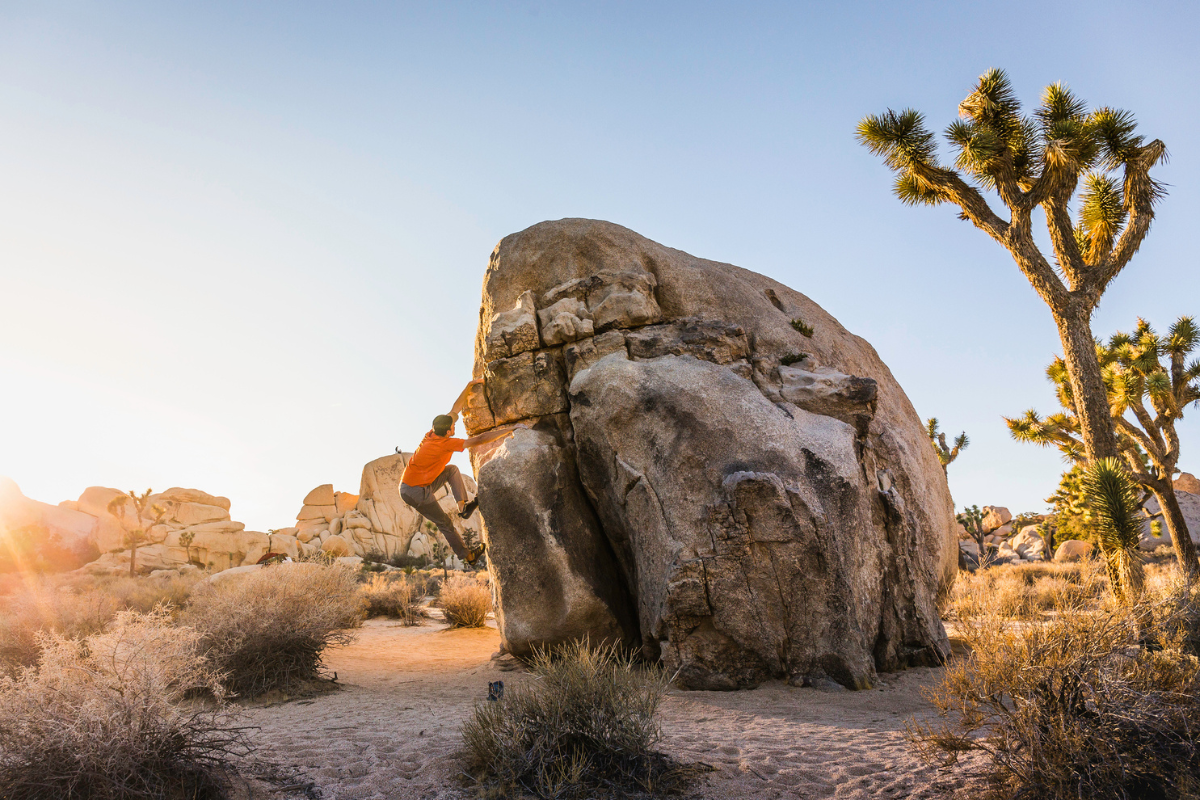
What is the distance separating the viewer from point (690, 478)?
792 centimetres

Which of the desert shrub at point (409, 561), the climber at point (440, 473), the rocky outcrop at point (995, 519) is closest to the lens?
the climber at point (440, 473)

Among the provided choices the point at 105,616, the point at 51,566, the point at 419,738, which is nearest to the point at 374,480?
the point at 51,566

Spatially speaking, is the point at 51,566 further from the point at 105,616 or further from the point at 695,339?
the point at 695,339

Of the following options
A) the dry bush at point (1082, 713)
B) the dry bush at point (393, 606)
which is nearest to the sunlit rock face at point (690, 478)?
the dry bush at point (1082, 713)

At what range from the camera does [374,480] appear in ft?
157

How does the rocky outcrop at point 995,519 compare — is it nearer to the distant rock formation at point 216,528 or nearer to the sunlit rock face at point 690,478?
the distant rock formation at point 216,528

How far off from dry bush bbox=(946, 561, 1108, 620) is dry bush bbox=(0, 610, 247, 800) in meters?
5.89

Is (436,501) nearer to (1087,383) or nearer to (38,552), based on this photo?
(1087,383)

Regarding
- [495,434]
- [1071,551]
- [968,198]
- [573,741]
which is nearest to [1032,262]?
[968,198]

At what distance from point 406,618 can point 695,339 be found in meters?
10.2

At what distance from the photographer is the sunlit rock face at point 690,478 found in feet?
24.5

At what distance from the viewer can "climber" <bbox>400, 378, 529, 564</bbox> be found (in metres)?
9.36

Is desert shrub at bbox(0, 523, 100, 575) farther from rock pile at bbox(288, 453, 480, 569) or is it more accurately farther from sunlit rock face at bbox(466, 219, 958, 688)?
sunlit rock face at bbox(466, 219, 958, 688)

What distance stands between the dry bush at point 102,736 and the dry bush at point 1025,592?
5.89m
